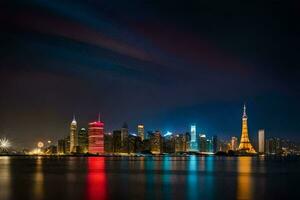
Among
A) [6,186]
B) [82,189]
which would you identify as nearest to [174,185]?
[82,189]

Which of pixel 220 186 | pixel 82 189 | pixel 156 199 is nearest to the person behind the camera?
pixel 156 199

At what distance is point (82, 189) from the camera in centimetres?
5788

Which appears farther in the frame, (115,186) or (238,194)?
(115,186)

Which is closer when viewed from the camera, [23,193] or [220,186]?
[23,193]

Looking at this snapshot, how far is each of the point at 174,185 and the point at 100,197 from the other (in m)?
16.0

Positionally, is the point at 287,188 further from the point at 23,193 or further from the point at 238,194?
the point at 23,193

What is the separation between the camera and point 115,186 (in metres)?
62.0

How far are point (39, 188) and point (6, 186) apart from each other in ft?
18.2

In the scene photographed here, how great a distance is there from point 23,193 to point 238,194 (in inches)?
852

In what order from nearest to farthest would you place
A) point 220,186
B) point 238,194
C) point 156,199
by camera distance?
point 156,199, point 238,194, point 220,186

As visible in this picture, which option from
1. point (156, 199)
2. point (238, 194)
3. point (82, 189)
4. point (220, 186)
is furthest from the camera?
point (220, 186)

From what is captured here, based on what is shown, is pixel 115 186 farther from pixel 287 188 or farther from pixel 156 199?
pixel 287 188

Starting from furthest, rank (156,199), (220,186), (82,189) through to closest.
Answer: (220,186)
(82,189)
(156,199)

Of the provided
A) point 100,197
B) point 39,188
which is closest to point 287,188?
point 100,197
